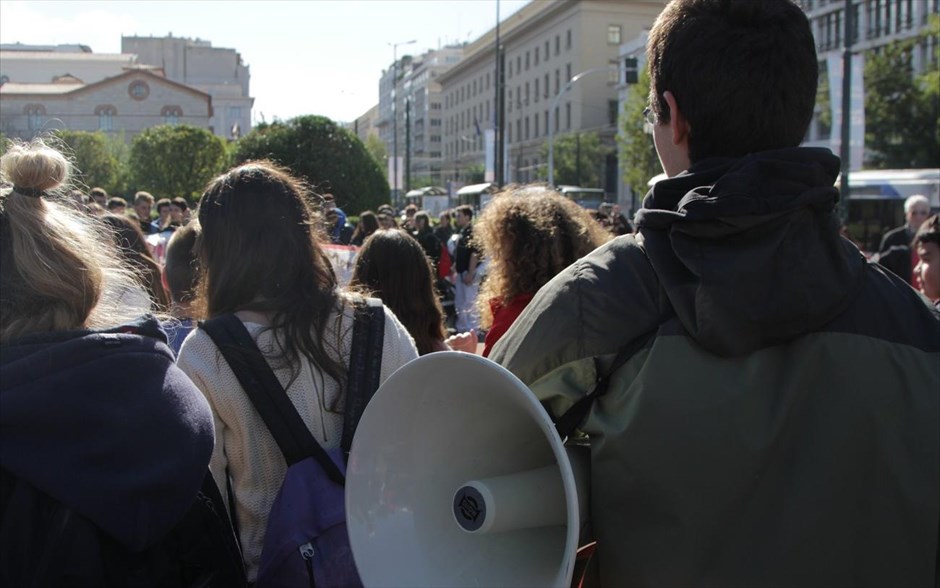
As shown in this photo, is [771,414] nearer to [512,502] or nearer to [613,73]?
[512,502]

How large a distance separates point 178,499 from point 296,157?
26038 millimetres

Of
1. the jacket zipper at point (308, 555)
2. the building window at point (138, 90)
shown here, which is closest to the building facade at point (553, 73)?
the building window at point (138, 90)

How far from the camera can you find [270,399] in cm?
229

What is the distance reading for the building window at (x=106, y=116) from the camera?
300ft

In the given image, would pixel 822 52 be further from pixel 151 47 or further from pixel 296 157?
pixel 151 47

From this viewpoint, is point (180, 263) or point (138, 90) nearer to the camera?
point (180, 263)

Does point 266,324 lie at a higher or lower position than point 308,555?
higher

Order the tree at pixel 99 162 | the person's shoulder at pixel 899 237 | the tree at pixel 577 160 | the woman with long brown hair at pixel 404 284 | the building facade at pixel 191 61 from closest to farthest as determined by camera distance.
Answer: the woman with long brown hair at pixel 404 284, the person's shoulder at pixel 899 237, the tree at pixel 99 162, the tree at pixel 577 160, the building facade at pixel 191 61

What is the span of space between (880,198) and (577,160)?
35523mm

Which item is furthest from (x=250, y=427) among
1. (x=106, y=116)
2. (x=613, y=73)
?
(x=106, y=116)

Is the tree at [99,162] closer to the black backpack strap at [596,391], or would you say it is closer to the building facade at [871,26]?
the building facade at [871,26]

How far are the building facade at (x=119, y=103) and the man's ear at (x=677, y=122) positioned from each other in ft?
315

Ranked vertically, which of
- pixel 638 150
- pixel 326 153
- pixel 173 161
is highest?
pixel 173 161

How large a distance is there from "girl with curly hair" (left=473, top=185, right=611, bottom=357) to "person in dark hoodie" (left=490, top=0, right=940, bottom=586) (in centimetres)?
210
